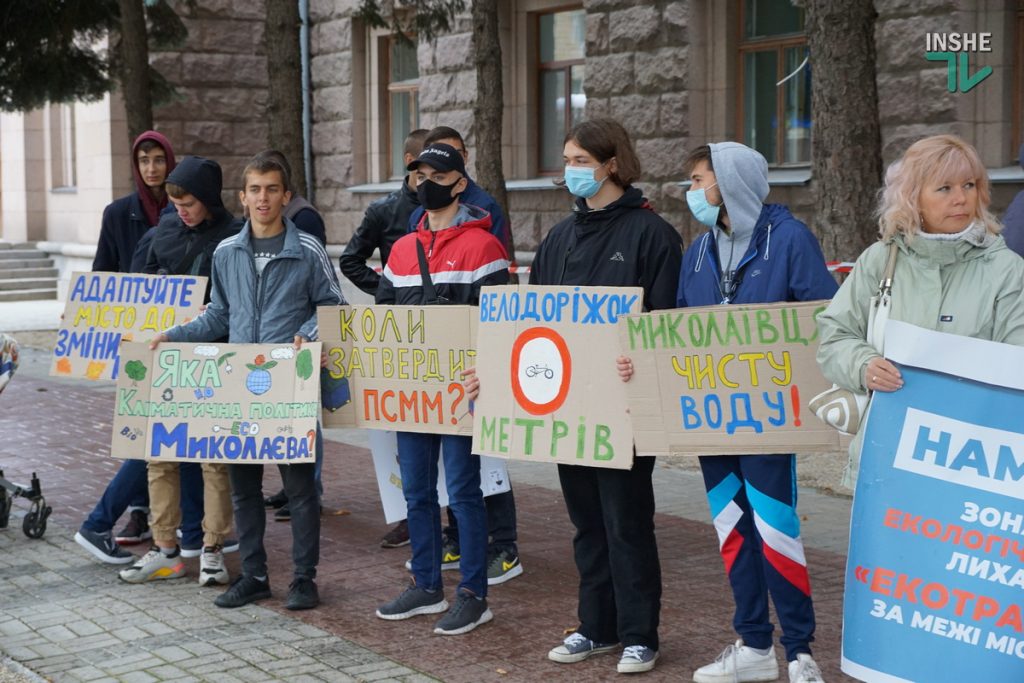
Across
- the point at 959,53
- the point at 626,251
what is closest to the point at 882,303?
the point at 626,251

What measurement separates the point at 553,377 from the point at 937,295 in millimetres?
1689

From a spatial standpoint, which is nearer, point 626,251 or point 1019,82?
point 626,251

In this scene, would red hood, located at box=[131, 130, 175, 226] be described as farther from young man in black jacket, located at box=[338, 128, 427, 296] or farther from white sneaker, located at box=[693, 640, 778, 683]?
white sneaker, located at box=[693, 640, 778, 683]

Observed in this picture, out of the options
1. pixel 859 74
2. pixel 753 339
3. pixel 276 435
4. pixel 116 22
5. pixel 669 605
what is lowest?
pixel 669 605

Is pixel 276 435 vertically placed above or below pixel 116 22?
below

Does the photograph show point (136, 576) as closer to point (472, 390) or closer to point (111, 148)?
point (472, 390)

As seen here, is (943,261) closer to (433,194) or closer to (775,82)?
(433,194)

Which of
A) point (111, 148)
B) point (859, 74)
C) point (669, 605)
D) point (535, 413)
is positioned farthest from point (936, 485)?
point (111, 148)

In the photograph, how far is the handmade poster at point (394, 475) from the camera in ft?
21.8

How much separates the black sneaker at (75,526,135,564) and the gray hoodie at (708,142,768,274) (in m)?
3.71

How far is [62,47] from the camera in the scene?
1670 centimetres

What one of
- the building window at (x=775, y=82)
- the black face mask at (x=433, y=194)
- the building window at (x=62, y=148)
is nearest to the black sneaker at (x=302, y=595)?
the black face mask at (x=433, y=194)

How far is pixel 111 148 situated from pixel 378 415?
1756cm

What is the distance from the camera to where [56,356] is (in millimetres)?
7414
